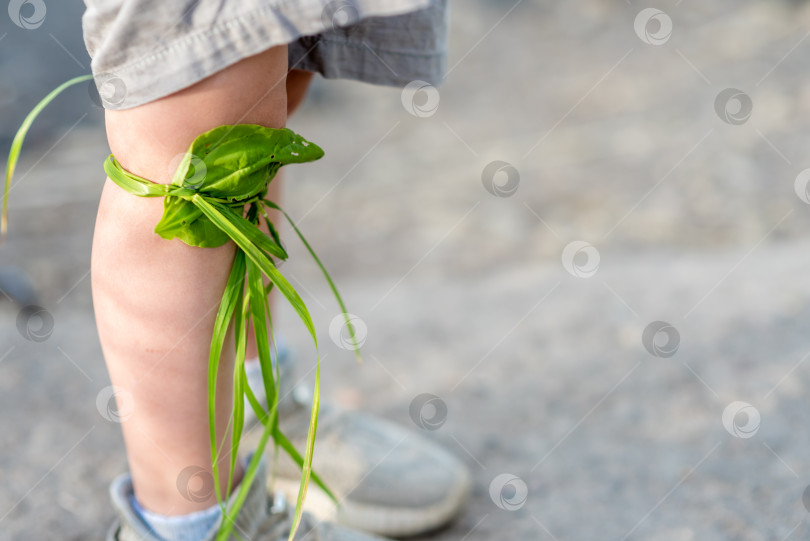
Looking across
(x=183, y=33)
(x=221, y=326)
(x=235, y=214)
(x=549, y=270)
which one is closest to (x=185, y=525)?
(x=221, y=326)

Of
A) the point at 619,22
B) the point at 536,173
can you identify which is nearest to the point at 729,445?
the point at 536,173

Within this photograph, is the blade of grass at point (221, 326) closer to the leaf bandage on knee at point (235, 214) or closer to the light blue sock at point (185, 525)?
the leaf bandage on knee at point (235, 214)

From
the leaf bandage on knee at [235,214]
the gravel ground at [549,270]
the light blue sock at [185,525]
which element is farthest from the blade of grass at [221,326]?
the gravel ground at [549,270]

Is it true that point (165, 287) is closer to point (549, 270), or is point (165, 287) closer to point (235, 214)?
point (235, 214)

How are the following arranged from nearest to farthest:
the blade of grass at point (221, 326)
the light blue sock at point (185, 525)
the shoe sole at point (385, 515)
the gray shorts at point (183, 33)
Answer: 1. the gray shorts at point (183, 33)
2. the blade of grass at point (221, 326)
3. the light blue sock at point (185, 525)
4. the shoe sole at point (385, 515)

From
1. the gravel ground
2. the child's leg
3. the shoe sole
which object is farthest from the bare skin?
the gravel ground

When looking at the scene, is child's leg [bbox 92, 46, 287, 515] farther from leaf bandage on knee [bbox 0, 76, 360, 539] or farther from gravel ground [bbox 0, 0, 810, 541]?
gravel ground [bbox 0, 0, 810, 541]
